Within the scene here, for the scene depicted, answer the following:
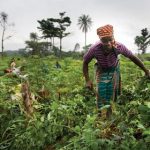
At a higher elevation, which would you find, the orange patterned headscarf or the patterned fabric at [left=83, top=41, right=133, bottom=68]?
the orange patterned headscarf

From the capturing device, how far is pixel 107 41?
18.0 ft

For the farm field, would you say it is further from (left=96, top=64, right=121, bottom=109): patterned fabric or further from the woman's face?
the woman's face

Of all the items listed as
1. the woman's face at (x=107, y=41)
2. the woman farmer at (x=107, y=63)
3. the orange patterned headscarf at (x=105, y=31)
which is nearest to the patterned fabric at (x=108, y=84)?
the woman farmer at (x=107, y=63)

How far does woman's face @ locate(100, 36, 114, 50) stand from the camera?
215 inches

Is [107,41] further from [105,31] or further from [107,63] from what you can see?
[107,63]

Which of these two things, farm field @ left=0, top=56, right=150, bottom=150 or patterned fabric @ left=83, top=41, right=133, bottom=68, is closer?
farm field @ left=0, top=56, right=150, bottom=150

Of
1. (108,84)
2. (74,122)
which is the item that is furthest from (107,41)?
(74,122)

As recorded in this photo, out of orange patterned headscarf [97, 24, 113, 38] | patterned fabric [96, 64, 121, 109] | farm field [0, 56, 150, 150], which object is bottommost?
farm field [0, 56, 150, 150]

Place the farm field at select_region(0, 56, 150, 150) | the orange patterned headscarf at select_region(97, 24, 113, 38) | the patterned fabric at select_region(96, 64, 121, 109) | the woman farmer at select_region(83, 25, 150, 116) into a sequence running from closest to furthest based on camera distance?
1. the farm field at select_region(0, 56, 150, 150)
2. the orange patterned headscarf at select_region(97, 24, 113, 38)
3. the woman farmer at select_region(83, 25, 150, 116)
4. the patterned fabric at select_region(96, 64, 121, 109)

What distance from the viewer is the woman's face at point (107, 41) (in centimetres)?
545

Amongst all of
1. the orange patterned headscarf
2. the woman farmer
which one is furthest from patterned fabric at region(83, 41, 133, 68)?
the orange patterned headscarf

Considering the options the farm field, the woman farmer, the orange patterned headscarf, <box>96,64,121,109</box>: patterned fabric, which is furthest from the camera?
<box>96,64,121,109</box>: patterned fabric

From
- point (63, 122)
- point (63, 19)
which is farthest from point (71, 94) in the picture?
point (63, 19)

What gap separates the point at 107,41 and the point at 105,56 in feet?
0.84
